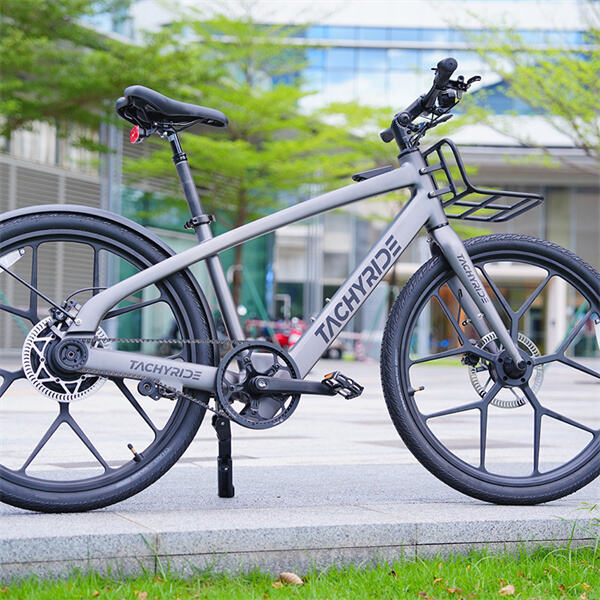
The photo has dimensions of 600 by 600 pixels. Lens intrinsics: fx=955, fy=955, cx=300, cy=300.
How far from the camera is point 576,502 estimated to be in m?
3.52

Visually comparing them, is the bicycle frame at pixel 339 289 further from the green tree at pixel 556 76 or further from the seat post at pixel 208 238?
the green tree at pixel 556 76

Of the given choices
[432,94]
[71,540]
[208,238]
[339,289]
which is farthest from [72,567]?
[432,94]

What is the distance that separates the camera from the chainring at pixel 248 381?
3123mm

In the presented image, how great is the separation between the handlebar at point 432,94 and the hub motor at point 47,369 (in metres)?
1.47

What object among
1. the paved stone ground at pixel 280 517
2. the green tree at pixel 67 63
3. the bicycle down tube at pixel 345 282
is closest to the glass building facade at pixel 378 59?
the green tree at pixel 67 63

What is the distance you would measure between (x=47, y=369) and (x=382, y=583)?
1.22 meters

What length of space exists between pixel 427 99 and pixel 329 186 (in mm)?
21241

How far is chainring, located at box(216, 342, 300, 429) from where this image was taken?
3123 millimetres

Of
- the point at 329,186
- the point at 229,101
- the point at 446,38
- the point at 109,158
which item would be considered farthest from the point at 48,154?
the point at 446,38

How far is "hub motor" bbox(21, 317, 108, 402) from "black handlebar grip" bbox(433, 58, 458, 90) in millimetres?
1573

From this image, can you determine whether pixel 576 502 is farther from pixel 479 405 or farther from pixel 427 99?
pixel 427 99

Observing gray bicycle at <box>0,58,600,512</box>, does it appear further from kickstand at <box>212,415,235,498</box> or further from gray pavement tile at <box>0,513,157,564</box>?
gray pavement tile at <box>0,513,157,564</box>

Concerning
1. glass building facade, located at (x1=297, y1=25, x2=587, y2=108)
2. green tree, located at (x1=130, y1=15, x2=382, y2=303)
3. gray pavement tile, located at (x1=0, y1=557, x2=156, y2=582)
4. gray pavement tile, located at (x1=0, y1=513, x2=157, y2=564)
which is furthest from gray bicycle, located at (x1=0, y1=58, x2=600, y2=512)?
glass building facade, located at (x1=297, y1=25, x2=587, y2=108)

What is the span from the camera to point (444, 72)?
11.2 ft
